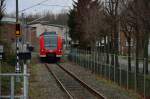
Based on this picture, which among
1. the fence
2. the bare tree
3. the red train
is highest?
the bare tree

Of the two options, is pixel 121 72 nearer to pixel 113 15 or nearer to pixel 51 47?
pixel 113 15

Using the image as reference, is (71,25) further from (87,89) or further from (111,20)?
(87,89)

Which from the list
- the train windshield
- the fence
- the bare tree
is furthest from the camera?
the train windshield

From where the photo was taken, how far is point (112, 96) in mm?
22344

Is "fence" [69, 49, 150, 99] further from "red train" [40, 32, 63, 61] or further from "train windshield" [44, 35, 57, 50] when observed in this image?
"train windshield" [44, 35, 57, 50]

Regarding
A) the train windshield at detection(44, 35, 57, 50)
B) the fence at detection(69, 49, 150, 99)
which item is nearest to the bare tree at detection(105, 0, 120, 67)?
the fence at detection(69, 49, 150, 99)

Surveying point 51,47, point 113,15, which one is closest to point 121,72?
point 113,15

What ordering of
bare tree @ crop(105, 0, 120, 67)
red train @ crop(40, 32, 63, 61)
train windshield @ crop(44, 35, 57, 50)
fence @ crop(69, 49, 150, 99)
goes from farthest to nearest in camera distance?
train windshield @ crop(44, 35, 57, 50), red train @ crop(40, 32, 63, 61), bare tree @ crop(105, 0, 120, 67), fence @ crop(69, 49, 150, 99)

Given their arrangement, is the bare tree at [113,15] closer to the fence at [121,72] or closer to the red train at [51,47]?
the fence at [121,72]

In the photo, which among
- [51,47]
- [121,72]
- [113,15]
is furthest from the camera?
[51,47]

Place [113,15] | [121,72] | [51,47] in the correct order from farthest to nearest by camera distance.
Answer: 1. [51,47]
2. [113,15]
3. [121,72]

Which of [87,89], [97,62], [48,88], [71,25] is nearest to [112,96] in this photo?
[87,89]

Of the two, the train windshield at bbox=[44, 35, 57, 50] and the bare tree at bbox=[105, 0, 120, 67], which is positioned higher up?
the bare tree at bbox=[105, 0, 120, 67]

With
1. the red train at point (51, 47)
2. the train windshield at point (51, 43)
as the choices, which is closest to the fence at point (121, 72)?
the red train at point (51, 47)
